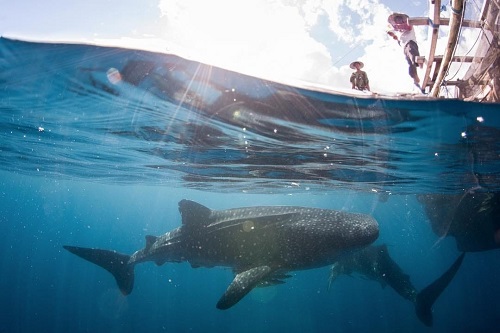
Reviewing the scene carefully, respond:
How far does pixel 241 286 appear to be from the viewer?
276 inches

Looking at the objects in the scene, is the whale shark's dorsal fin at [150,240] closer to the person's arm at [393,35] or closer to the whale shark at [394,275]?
the whale shark at [394,275]

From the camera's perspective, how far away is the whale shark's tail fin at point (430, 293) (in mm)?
10570

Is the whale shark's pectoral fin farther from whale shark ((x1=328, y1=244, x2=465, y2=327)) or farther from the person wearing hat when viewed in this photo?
the person wearing hat

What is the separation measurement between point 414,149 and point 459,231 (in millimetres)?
8413

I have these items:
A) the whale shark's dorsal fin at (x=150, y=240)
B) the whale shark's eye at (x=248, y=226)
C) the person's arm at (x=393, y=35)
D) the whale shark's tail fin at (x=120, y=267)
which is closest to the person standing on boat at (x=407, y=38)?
the person's arm at (x=393, y=35)

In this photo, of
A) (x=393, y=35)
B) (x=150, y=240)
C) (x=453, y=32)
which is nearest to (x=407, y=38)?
(x=393, y=35)

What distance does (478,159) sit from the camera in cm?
1357

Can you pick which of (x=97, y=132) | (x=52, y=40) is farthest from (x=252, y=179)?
(x=52, y=40)

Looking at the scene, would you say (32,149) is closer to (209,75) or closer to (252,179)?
(252,179)

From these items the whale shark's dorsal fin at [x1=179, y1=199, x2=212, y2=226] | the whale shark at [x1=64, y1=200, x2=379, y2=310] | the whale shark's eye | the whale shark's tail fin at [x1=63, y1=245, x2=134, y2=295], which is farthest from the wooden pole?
the whale shark's tail fin at [x1=63, y1=245, x2=134, y2=295]

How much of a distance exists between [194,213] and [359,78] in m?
6.58

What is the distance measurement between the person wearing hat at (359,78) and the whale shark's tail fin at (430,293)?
7231 mm

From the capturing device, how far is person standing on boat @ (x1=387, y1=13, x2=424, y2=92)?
7.69 metres

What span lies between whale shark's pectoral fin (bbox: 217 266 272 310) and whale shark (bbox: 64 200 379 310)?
3.0 inches
